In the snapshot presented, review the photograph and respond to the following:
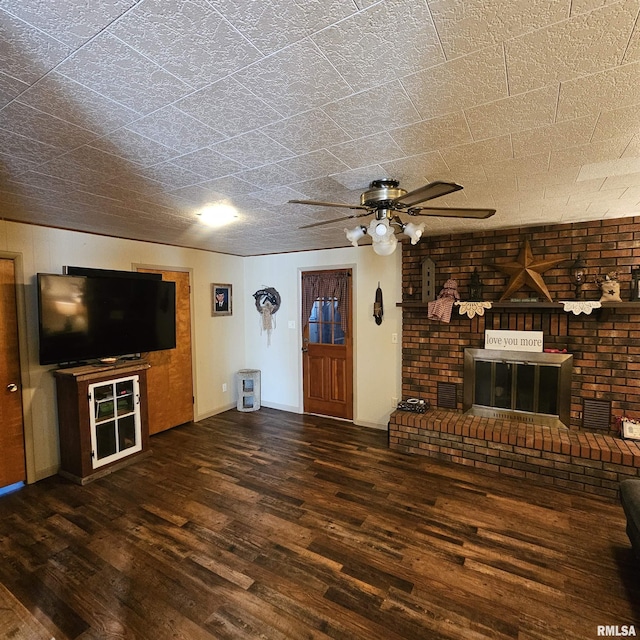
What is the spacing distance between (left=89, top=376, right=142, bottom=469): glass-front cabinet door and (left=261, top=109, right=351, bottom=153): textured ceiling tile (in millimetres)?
2884

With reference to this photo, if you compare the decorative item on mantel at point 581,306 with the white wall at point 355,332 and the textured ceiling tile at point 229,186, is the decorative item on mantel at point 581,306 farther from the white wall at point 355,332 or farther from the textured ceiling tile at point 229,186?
the textured ceiling tile at point 229,186

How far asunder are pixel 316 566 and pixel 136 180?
2.65 meters

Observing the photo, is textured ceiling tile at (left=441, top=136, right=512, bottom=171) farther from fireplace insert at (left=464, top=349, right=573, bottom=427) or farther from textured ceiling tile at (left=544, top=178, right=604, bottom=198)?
fireplace insert at (left=464, top=349, right=573, bottom=427)

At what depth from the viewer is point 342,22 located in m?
0.95

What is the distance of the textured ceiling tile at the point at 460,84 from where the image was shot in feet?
3.66

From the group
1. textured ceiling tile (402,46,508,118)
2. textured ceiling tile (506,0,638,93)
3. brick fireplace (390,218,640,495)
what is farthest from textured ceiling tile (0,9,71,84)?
brick fireplace (390,218,640,495)

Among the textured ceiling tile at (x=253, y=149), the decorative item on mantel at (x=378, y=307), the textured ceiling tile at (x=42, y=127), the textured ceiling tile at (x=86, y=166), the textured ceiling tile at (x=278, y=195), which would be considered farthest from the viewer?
the decorative item on mantel at (x=378, y=307)

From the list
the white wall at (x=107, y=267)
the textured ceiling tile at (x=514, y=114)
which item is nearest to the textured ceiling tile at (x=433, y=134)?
the textured ceiling tile at (x=514, y=114)

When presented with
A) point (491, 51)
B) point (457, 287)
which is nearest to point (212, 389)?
point (457, 287)

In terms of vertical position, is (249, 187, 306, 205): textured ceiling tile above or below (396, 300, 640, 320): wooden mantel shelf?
above

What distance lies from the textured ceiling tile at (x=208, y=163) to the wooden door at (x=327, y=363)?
2.82m

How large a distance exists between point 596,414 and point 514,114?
3.17 meters

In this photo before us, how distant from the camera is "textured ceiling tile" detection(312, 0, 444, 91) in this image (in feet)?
3.05

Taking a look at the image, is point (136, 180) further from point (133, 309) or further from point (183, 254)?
point (183, 254)
